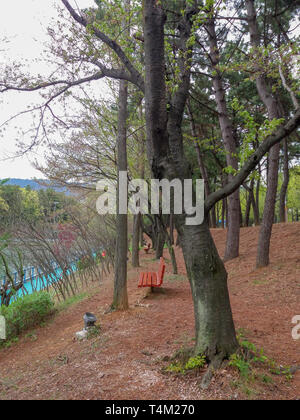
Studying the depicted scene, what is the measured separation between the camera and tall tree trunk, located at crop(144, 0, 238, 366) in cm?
309

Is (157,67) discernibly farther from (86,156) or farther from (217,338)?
(86,156)

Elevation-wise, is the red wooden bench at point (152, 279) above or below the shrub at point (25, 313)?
above

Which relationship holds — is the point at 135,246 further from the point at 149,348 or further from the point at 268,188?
the point at 149,348

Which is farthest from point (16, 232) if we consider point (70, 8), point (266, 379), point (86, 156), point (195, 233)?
point (266, 379)

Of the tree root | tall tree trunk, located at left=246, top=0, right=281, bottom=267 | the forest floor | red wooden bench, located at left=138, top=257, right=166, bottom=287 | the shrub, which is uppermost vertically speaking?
tall tree trunk, located at left=246, top=0, right=281, bottom=267

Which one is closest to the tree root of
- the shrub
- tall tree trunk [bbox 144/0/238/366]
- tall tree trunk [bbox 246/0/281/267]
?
tall tree trunk [bbox 144/0/238/366]

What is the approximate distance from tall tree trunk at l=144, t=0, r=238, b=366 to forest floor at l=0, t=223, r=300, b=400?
34 cm

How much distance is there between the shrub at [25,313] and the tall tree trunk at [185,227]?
458 cm

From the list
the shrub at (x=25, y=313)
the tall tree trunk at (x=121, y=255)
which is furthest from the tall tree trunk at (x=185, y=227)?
the shrub at (x=25, y=313)

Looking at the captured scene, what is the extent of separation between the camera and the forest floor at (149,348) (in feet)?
9.21

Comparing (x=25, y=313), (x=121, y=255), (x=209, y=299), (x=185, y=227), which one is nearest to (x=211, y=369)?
(x=209, y=299)

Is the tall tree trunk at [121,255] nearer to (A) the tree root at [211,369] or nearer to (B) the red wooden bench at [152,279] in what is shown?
(B) the red wooden bench at [152,279]

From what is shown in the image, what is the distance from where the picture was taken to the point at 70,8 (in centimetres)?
391

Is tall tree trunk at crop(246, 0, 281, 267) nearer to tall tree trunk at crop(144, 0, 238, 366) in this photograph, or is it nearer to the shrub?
tall tree trunk at crop(144, 0, 238, 366)
